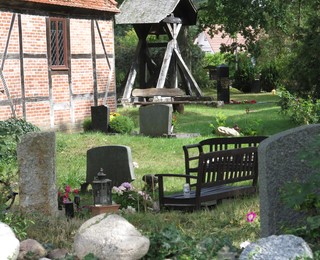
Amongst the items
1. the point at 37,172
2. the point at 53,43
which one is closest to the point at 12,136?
the point at 37,172

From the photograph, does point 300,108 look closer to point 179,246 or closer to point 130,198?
point 130,198

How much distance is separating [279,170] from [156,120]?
42.2ft

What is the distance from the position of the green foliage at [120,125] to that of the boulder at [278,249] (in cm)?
1507

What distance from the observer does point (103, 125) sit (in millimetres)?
21953

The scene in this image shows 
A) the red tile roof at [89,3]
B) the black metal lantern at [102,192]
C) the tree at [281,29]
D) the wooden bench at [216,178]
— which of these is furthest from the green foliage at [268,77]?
the black metal lantern at [102,192]

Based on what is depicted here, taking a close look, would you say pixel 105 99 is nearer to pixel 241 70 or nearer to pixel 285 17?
pixel 285 17

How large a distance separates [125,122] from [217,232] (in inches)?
508

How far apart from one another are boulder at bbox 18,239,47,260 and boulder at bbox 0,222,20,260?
0.25m

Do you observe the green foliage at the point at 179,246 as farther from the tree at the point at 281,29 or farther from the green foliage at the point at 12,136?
the tree at the point at 281,29

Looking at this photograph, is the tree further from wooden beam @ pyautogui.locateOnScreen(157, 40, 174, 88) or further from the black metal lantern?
the black metal lantern

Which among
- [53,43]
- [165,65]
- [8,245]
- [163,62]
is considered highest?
[53,43]

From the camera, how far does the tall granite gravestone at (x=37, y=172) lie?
982cm

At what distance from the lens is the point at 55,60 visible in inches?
915

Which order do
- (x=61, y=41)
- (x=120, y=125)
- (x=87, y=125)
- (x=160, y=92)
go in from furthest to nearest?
1. (x=160, y=92)
2. (x=61, y=41)
3. (x=87, y=125)
4. (x=120, y=125)
